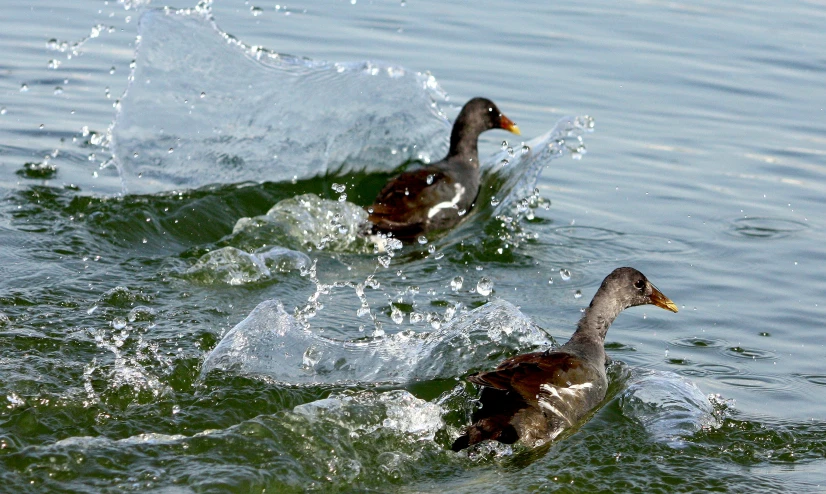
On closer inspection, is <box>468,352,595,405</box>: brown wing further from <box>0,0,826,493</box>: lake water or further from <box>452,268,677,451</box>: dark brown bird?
<box>0,0,826,493</box>: lake water

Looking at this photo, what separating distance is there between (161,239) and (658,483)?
426 cm

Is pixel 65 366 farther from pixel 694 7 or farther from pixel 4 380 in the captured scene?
pixel 694 7

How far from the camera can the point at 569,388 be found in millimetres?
5695

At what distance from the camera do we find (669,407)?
19.1ft

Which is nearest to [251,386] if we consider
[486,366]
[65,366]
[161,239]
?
[65,366]

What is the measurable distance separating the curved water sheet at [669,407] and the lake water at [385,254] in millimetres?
19

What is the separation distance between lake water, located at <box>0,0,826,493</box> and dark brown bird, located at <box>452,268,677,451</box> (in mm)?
118

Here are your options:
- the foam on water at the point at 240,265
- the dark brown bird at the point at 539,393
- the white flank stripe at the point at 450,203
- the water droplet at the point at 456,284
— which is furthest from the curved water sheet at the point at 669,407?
A: the white flank stripe at the point at 450,203

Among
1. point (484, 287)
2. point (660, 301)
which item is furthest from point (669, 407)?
point (484, 287)

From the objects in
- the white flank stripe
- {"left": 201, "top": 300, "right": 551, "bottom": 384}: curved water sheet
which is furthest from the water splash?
{"left": 201, "top": 300, "right": 551, "bottom": 384}: curved water sheet

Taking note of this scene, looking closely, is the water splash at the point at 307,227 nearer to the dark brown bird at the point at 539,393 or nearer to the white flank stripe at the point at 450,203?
the white flank stripe at the point at 450,203

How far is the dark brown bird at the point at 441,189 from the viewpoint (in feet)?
28.5

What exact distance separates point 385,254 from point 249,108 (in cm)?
248

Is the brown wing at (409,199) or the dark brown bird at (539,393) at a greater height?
the brown wing at (409,199)
